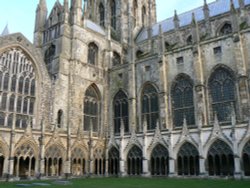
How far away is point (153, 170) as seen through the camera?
26.6 m

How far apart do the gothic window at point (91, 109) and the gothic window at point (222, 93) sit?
14.4 meters

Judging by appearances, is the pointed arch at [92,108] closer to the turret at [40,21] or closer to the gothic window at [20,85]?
the gothic window at [20,85]

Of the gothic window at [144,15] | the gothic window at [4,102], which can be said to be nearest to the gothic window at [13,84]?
the gothic window at [4,102]

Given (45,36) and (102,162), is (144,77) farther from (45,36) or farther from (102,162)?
(45,36)

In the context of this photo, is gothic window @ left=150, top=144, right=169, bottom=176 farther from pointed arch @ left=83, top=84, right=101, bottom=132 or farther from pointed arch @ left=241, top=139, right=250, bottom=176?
pointed arch @ left=83, top=84, right=101, bottom=132

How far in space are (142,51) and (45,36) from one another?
14.3 metres

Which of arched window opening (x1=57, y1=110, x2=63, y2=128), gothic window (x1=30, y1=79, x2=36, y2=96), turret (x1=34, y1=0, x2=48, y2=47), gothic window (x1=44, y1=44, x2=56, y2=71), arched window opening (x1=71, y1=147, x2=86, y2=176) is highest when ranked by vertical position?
turret (x1=34, y1=0, x2=48, y2=47)

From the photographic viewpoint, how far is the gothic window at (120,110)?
3369cm

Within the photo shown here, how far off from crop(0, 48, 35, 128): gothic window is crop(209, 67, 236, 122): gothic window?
18944 millimetres

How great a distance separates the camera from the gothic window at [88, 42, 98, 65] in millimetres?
36031

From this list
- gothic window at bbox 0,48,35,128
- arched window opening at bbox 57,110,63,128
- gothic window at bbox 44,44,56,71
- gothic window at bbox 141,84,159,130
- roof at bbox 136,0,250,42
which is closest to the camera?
gothic window at bbox 0,48,35,128

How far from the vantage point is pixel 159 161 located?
86.1 ft

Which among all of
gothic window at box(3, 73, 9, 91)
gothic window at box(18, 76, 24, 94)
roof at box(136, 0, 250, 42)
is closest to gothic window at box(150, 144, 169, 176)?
gothic window at box(18, 76, 24, 94)

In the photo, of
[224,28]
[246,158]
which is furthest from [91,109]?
[224,28]
